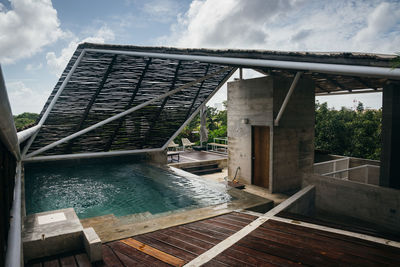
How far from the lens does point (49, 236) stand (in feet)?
10.9

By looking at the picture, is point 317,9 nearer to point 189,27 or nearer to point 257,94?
point 257,94

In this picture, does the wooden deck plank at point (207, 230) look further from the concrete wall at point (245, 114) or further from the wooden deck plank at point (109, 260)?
the concrete wall at point (245, 114)

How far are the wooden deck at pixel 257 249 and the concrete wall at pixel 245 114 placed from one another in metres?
4.93

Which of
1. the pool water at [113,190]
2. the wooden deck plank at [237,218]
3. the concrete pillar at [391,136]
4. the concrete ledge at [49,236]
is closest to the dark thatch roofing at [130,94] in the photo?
the pool water at [113,190]

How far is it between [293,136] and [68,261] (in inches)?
300

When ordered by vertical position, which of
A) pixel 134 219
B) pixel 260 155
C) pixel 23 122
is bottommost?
pixel 134 219

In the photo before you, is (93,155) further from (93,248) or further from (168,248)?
(93,248)

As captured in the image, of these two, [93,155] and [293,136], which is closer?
[293,136]

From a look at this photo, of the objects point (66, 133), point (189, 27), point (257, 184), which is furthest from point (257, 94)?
point (189, 27)

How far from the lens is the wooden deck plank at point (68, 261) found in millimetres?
3152

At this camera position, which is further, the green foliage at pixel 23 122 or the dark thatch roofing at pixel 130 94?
the dark thatch roofing at pixel 130 94

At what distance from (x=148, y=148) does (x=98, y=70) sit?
509cm

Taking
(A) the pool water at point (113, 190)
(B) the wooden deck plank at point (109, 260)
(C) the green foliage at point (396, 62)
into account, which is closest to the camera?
(C) the green foliage at point (396, 62)

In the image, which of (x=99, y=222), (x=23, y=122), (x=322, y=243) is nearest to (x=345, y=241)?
(x=322, y=243)
